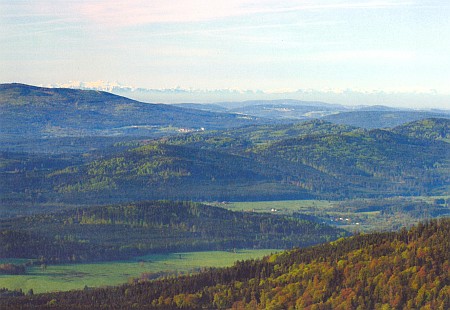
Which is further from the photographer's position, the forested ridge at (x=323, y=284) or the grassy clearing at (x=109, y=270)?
the grassy clearing at (x=109, y=270)

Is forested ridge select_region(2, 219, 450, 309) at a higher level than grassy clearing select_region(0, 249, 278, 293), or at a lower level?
higher

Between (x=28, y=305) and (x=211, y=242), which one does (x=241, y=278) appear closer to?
(x=28, y=305)

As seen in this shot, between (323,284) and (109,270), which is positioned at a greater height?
(323,284)

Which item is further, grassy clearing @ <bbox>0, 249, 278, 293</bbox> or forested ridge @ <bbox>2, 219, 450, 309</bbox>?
grassy clearing @ <bbox>0, 249, 278, 293</bbox>

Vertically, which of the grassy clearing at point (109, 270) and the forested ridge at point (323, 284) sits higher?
the forested ridge at point (323, 284)

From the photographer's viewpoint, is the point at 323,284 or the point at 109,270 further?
the point at 109,270
